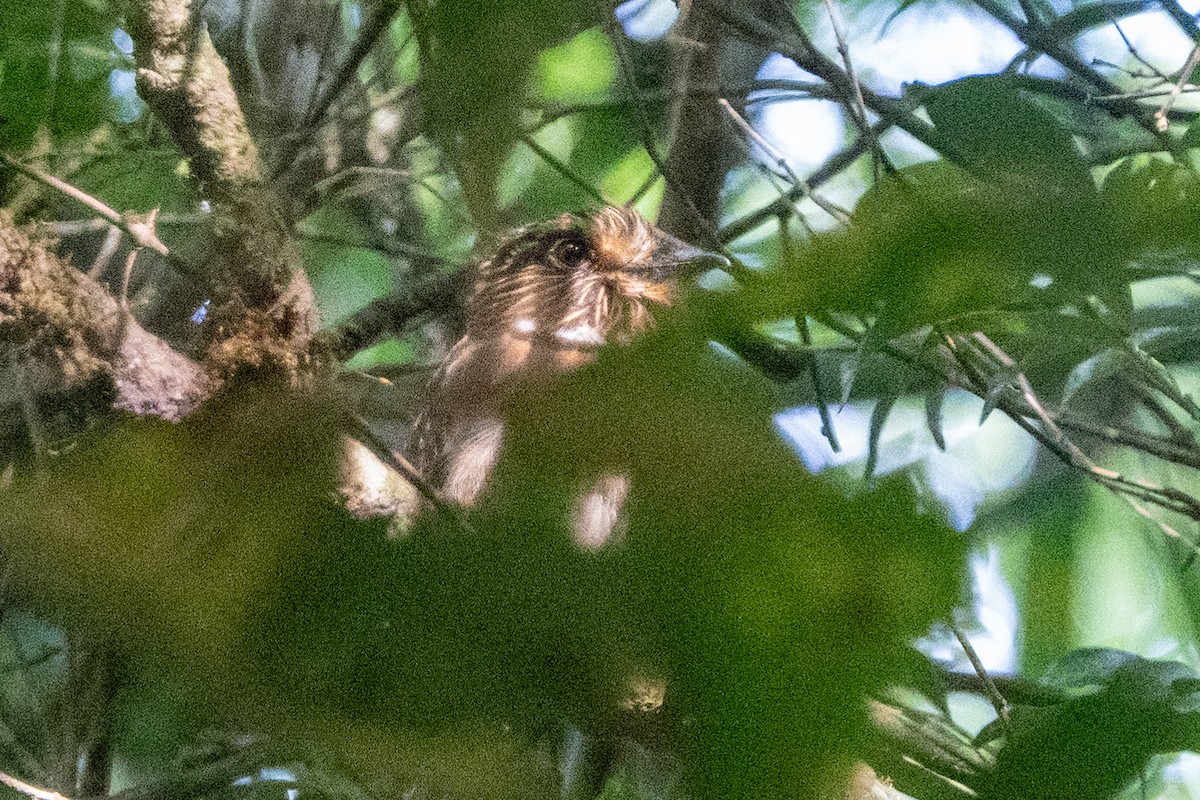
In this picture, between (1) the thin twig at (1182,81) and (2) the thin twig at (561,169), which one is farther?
(1) the thin twig at (1182,81)

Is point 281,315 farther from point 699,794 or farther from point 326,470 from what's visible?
point 699,794

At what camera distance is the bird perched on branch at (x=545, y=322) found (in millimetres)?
447

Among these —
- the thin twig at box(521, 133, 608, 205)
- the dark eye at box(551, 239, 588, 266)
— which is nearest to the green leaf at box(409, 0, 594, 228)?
the thin twig at box(521, 133, 608, 205)

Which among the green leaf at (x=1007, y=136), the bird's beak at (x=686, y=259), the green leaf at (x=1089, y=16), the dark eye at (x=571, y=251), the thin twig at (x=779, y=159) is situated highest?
the green leaf at (x=1089, y=16)

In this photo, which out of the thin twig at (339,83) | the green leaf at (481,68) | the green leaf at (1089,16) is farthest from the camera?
the green leaf at (1089,16)

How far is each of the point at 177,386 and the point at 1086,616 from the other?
1.77 ft

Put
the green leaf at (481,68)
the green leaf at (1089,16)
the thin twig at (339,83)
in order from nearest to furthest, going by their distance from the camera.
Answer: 1. the green leaf at (481,68)
2. the thin twig at (339,83)
3. the green leaf at (1089,16)

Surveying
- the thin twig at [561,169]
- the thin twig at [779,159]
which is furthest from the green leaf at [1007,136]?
the thin twig at [561,169]

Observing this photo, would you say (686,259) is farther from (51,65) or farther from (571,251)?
(51,65)

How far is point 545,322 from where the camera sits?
0.62m

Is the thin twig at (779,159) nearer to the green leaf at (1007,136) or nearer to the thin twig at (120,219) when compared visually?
the green leaf at (1007,136)

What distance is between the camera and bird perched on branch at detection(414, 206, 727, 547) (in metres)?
0.45

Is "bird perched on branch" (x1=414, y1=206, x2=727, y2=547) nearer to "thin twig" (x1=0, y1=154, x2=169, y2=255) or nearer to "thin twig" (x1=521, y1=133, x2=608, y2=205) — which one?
"thin twig" (x1=521, y1=133, x2=608, y2=205)

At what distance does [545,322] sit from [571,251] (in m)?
0.17
